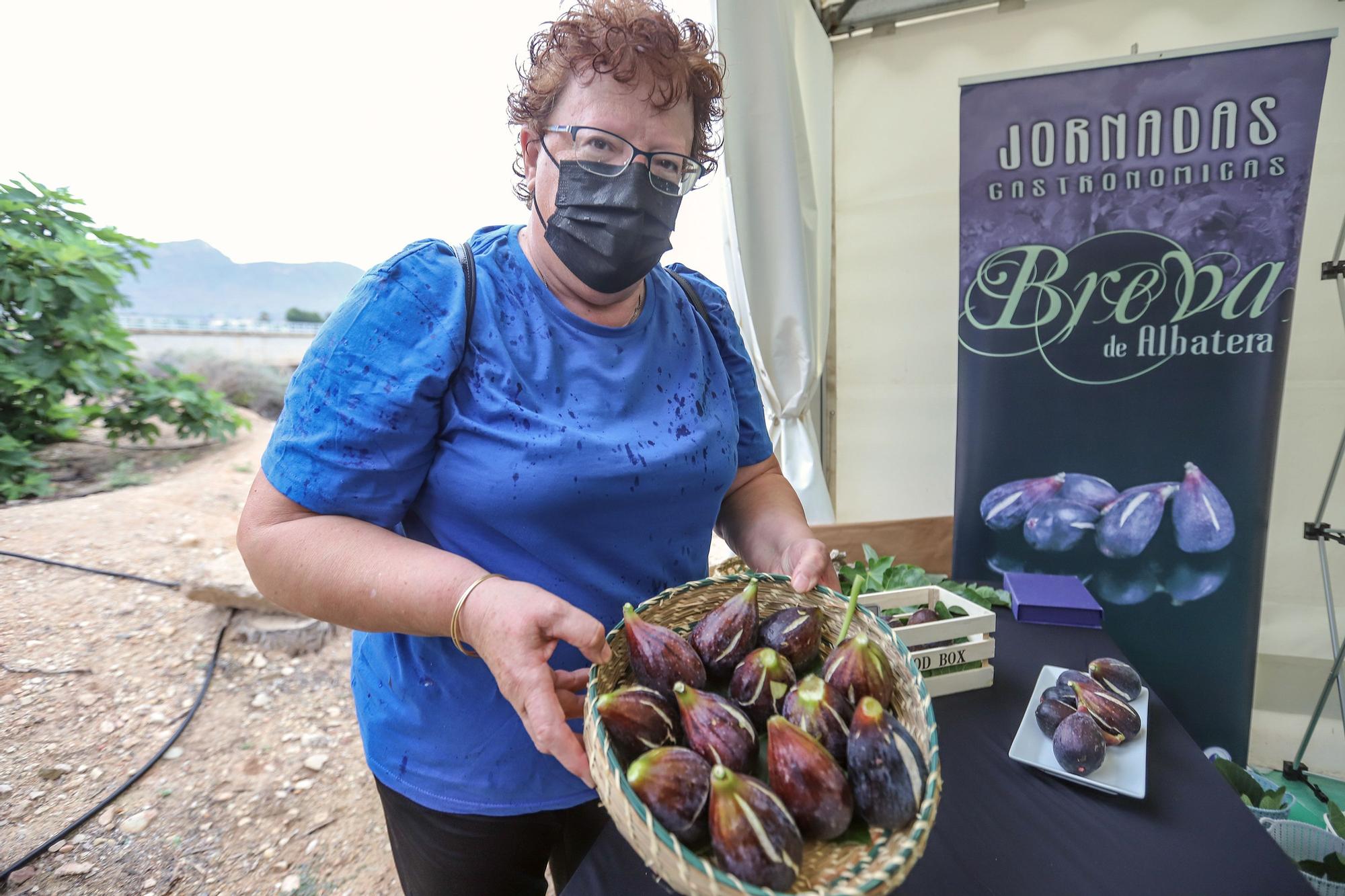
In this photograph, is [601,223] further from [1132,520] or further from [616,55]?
[1132,520]

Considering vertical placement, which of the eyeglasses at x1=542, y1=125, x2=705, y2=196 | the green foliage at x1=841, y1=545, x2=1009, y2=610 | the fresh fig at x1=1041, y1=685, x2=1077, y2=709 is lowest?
the fresh fig at x1=1041, y1=685, x2=1077, y2=709

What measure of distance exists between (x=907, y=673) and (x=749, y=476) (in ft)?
1.81

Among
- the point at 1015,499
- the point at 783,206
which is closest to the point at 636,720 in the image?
the point at 1015,499

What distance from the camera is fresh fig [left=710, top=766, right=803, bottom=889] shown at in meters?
0.59

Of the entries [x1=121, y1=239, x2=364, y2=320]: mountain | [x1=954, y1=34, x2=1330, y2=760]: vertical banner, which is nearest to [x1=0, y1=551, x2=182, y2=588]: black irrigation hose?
[x1=121, y1=239, x2=364, y2=320]: mountain

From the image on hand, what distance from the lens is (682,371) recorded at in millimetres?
1053

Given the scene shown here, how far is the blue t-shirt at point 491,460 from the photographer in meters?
0.80

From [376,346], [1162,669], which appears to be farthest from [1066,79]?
[376,346]

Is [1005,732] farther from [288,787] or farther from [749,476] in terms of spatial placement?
[288,787]

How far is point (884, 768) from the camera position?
656mm

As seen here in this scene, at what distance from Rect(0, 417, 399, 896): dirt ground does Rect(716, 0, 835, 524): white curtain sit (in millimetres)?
2003

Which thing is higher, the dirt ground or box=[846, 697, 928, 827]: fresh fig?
box=[846, 697, 928, 827]: fresh fig

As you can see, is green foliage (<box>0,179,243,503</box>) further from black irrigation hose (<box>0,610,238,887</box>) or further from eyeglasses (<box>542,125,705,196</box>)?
eyeglasses (<box>542,125,705,196</box>)

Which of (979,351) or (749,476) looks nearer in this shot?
(749,476)
